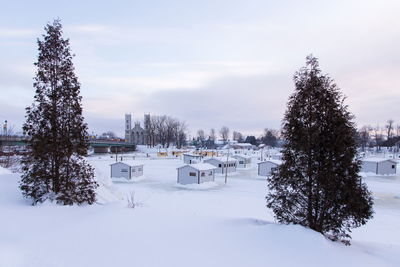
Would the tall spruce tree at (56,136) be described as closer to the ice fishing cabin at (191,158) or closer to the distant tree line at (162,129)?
the ice fishing cabin at (191,158)

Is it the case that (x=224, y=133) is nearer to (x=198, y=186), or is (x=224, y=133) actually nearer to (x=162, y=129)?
(x=162, y=129)

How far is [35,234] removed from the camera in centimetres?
676

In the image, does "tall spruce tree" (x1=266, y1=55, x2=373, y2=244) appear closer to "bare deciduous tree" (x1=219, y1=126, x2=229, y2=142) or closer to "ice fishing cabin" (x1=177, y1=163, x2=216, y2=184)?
"ice fishing cabin" (x1=177, y1=163, x2=216, y2=184)

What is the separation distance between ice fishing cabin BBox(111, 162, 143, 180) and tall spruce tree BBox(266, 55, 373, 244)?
28.4m

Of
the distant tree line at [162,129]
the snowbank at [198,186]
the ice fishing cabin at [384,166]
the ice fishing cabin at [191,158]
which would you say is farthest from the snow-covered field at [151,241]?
the distant tree line at [162,129]

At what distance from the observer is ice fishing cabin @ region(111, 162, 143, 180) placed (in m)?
34.6

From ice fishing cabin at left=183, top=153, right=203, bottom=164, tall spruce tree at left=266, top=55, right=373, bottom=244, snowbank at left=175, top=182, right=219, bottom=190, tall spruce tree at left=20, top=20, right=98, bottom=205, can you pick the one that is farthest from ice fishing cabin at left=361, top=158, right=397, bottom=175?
tall spruce tree at left=20, top=20, right=98, bottom=205

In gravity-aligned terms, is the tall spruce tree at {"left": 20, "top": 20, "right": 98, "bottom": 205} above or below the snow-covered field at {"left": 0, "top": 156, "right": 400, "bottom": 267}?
above

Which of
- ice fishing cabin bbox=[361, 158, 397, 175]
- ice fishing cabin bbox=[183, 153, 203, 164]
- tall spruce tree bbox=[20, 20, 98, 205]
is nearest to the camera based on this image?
tall spruce tree bbox=[20, 20, 98, 205]

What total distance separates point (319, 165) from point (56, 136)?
33.7 ft

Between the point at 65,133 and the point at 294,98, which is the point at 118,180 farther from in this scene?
the point at 294,98

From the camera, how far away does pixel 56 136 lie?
415 inches

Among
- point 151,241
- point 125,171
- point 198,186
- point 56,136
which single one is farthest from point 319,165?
point 125,171

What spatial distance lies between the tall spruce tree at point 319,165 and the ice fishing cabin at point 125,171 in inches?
1117
